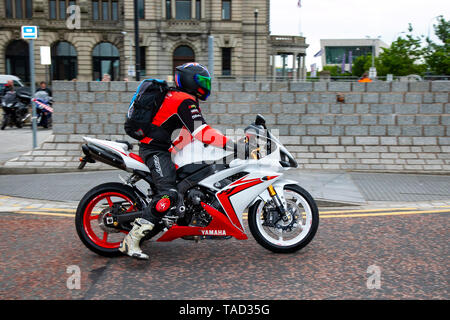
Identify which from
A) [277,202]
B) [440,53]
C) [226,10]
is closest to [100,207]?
[277,202]

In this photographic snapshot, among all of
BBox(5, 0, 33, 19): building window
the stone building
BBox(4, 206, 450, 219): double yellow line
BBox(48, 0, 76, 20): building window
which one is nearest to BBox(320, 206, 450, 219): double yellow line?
BBox(4, 206, 450, 219): double yellow line

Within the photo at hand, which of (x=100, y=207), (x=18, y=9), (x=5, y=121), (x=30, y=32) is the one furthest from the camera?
(x=18, y=9)

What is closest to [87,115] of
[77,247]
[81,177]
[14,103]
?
[81,177]

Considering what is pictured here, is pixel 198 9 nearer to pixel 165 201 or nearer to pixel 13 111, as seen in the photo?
pixel 13 111

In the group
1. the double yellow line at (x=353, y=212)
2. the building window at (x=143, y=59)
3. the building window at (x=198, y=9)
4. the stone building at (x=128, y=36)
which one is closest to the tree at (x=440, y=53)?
the double yellow line at (x=353, y=212)

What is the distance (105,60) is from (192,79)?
1807 inches

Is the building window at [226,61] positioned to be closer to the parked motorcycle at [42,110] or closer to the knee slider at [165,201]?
the parked motorcycle at [42,110]

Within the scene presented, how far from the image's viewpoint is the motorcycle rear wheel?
457 centimetres

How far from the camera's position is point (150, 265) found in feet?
14.6

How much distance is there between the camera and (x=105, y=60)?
47875 millimetres

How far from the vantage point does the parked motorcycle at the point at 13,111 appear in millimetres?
17922

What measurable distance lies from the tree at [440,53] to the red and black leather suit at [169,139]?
54.9 ft

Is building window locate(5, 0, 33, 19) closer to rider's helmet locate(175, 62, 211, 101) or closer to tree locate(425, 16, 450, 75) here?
tree locate(425, 16, 450, 75)
